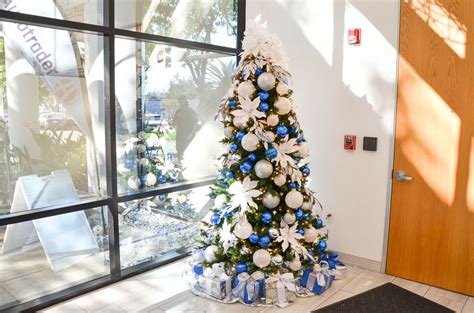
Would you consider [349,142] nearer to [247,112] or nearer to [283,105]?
[283,105]

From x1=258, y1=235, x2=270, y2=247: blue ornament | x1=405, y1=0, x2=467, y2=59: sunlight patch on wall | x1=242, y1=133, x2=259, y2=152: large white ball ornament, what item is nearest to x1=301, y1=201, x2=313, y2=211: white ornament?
x1=258, y1=235, x2=270, y2=247: blue ornament

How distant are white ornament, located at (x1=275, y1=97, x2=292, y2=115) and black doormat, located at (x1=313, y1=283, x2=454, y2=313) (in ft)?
4.90

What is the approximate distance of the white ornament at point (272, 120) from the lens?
9.88ft

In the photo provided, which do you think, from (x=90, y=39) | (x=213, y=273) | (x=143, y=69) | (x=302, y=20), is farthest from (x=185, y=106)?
(x=213, y=273)

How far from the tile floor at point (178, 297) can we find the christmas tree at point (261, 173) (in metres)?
0.28

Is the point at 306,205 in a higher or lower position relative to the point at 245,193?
lower

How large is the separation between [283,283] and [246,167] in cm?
92

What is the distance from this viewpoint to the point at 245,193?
9.93 feet

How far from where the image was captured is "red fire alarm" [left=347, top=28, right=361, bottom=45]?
3.47 metres

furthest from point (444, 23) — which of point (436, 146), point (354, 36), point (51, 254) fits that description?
point (51, 254)

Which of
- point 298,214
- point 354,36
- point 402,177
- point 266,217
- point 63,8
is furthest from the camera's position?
point 354,36

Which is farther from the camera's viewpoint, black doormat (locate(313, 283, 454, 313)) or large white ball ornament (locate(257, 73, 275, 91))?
large white ball ornament (locate(257, 73, 275, 91))

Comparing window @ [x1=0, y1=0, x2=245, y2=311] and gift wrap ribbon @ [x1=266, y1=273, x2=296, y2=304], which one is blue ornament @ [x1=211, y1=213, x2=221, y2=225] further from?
window @ [x1=0, y1=0, x2=245, y2=311]

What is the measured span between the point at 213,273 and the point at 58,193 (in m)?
1.34
